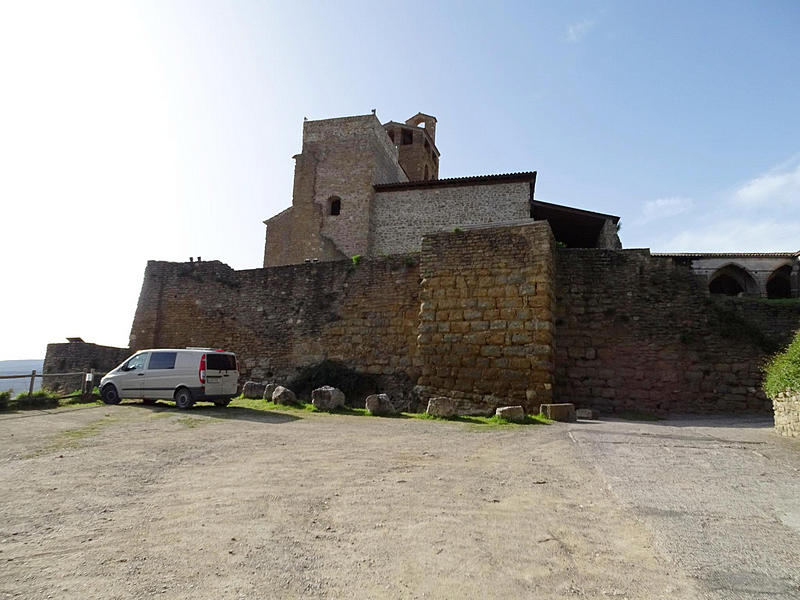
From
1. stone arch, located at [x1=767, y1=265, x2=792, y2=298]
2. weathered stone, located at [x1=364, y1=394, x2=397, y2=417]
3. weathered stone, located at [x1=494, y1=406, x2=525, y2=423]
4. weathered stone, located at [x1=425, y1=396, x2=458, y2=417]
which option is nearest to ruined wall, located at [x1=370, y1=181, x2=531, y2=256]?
stone arch, located at [x1=767, y1=265, x2=792, y2=298]

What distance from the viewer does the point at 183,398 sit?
13.0 meters

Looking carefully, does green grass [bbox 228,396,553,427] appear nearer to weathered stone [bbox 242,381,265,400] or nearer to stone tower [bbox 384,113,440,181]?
weathered stone [bbox 242,381,265,400]

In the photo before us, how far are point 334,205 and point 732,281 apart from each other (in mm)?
20466

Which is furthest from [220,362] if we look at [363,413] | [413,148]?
[413,148]

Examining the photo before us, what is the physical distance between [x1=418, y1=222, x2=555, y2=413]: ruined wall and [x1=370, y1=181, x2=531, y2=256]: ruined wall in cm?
1160

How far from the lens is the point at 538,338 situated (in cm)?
1136

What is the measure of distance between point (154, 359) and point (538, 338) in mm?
9947

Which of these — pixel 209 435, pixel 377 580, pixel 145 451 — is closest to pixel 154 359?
pixel 209 435

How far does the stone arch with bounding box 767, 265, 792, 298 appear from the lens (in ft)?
74.6

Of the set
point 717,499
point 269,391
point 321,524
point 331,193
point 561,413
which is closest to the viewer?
point 321,524

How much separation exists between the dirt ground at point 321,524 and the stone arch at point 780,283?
21342 millimetres

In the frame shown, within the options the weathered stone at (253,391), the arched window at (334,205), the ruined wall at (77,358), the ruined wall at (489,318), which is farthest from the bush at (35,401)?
the arched window at (334,205)

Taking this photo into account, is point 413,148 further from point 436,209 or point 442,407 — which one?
point 442,407

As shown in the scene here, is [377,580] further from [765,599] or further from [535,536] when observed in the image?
[765,599]
